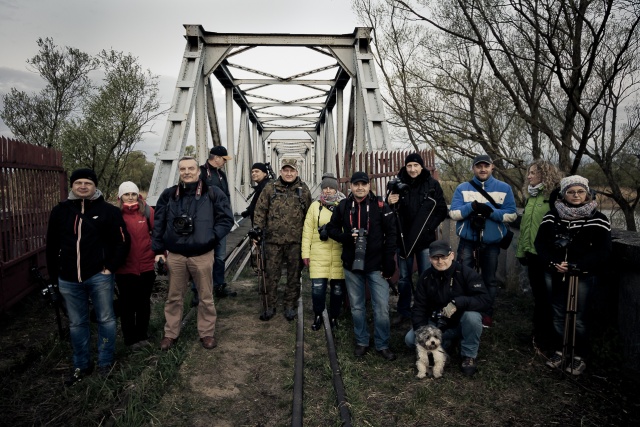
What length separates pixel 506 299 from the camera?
577cm

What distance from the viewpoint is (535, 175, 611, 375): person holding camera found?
3406 millimetres

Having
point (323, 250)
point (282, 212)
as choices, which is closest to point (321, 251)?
point (323, 250)

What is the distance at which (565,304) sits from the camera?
3.66 meters

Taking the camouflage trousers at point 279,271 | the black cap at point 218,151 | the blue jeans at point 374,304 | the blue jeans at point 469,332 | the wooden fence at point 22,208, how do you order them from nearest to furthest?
the blue jeans at point 469,332
the blue jeans at point 374,304
the wooden fence at point 22,208
the camouflage trousers at point 279,271
the black cap at point 218,151

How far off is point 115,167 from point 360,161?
1199 cm

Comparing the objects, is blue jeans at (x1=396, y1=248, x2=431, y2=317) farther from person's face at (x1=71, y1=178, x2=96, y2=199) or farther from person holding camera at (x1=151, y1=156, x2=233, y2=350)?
person's face at (x1=71, y1=178, x2=96, y2=199)

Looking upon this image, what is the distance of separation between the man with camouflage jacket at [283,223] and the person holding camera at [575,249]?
8.51 feet

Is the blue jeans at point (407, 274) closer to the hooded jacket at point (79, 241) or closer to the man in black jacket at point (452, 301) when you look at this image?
the man in black jacket at point (452, 301)

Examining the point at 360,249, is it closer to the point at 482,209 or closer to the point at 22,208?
the point at 482,209

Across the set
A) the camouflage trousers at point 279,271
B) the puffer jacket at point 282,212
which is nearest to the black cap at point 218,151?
the puffer jacket at point 282,212

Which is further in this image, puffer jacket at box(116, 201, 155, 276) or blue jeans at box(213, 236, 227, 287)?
blue jeans at box(213, 236, 227, 287)

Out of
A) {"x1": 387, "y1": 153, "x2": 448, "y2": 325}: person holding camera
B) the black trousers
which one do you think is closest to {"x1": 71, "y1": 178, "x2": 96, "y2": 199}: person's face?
the black trousers

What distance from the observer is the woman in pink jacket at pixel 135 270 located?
4094mm

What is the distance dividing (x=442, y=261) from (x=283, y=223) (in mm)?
2035
